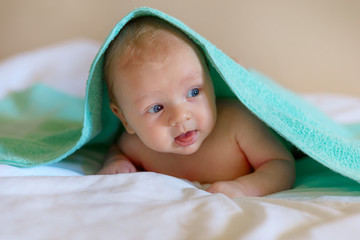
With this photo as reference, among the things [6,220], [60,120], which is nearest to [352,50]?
[60,120]

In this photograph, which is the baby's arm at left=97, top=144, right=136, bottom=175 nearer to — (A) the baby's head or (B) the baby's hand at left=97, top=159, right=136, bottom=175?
(B) the baby's hand at left=97, top=159, right=136, bottom=175

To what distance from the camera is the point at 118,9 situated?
5.26 ft

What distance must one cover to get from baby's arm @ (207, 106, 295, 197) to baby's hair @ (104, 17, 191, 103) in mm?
253

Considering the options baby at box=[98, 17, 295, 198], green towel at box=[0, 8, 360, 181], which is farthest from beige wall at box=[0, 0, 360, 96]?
baby at box=[98, 17, 295, 198]

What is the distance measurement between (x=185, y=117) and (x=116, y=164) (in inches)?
9.7

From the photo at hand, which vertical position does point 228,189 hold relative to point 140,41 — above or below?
below

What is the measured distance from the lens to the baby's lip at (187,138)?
35.8 inches

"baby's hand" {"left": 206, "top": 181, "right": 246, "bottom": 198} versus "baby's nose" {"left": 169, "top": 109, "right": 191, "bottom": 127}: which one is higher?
"baby's nose" {"left": 169, "top": 109, "right": 191, "bottom": 127}

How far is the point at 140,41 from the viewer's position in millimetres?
882

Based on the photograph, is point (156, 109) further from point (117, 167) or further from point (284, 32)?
point (284, 32)

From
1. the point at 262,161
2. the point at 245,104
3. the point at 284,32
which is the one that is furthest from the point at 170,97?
the point at 284,32

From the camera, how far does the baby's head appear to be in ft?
2.85

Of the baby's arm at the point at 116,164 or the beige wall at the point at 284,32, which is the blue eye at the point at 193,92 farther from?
the beige wall at the point at 284,32

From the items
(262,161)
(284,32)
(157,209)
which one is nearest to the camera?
(157,209)
